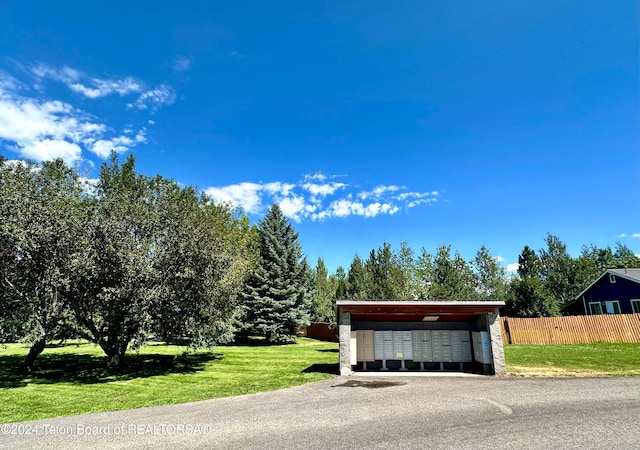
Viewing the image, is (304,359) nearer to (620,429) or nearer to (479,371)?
(479,371)

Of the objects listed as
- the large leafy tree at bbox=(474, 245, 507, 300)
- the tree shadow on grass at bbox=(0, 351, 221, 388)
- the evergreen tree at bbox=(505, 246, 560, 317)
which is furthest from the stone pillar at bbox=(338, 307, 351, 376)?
the large leafy tree at bbox=(474, 245, 507, 300)

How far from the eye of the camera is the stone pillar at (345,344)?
1263 centimetres

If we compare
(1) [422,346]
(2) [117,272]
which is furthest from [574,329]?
(2) [117,272]

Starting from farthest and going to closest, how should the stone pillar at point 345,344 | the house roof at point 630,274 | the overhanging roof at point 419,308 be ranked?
the house roof at point 630,274 → the stone pillar at point 345,344 → the overhanging roof at point 419,308

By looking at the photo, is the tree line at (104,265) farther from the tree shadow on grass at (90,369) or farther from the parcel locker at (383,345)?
the parcel locker at (383,345)

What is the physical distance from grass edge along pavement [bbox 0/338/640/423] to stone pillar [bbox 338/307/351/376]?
2.64ft

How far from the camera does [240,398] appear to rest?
9555mm

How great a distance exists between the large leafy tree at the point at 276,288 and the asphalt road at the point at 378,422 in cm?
1711

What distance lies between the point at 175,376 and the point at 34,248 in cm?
690

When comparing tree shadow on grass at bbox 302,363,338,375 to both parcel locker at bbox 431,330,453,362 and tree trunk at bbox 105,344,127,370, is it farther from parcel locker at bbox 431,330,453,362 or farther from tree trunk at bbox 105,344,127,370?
tree trunk at bbox 105,344,127,370

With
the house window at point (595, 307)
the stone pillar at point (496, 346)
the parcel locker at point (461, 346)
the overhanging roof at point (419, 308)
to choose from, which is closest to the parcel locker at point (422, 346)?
the overhanging roof at point (419, 308)

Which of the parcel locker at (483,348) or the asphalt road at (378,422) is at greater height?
the parcel locker at (483,348)

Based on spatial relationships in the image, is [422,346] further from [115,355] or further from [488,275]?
[488,275]

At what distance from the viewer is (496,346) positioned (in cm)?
1227
